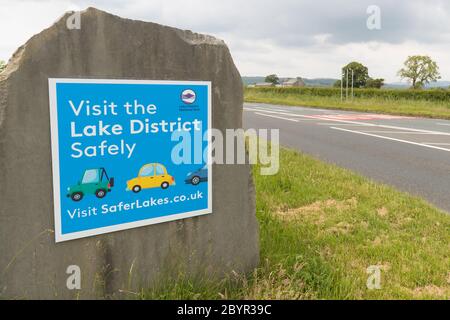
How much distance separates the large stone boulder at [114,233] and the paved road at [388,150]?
12.5ft

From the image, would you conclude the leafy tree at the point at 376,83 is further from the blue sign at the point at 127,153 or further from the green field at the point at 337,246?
the blue sign at the point at 127,153

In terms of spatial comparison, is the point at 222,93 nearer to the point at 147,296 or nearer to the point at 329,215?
the point at 147,296

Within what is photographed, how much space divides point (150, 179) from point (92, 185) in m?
0.40

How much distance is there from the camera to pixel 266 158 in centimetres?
836

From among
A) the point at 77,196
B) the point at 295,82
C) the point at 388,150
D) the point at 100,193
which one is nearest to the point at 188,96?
the point at 100,193

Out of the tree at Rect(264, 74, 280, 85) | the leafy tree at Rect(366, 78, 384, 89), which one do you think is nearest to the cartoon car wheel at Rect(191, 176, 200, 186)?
the leafy tree at Rect(366, 78, 384, 89)

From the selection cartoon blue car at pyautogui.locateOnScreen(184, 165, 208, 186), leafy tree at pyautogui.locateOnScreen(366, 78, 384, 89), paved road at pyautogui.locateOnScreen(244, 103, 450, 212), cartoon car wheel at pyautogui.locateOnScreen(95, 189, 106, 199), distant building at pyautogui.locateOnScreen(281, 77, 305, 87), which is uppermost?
distant building at pyautogui.locateOnScreen(281, 77, 305, 87)

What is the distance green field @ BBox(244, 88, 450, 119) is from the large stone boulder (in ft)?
62.3

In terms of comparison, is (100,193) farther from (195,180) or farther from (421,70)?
(421,70)

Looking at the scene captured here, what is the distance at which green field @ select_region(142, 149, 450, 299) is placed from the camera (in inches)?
125

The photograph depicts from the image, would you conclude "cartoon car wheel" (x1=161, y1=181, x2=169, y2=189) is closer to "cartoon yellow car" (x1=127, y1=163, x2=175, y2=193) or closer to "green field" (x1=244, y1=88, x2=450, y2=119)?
"cartoon yellow car" (x1=127, y1=163, x2=175, y2=193)

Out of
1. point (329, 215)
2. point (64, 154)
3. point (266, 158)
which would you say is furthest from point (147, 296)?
point (266, 158)

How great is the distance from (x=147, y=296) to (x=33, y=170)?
3.68 ft

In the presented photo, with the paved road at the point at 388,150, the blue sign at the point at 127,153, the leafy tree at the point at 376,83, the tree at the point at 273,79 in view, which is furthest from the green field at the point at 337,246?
the tree at the point at 273,79
